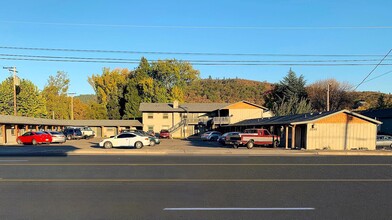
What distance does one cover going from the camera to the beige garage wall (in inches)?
1169

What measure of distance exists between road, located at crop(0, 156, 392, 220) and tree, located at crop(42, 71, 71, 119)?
82190mm

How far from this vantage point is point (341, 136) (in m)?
30.0

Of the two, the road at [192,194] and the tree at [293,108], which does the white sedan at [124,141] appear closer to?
the road at [192,194]

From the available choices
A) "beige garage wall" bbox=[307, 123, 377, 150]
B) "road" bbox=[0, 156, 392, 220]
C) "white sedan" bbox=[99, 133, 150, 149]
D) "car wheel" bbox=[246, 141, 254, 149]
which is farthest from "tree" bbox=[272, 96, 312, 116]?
"road" bbox=[0, 156, 392, 220]

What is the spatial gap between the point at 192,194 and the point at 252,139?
23112 mm

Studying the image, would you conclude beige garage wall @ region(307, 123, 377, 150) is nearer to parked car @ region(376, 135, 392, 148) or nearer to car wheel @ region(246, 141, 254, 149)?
car wheel @ region(246, 141, 254, 149)

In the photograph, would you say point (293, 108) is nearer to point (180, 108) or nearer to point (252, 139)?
point (180, 108)

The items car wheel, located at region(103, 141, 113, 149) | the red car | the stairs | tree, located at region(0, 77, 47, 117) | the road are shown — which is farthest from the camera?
tree, located at region(0, 77, 47, 117)

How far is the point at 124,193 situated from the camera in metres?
8.69

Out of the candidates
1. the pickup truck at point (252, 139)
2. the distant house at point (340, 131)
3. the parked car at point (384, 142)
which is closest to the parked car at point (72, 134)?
the pickup truck at point (252, 139)

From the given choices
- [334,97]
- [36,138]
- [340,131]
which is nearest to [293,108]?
[334,97]

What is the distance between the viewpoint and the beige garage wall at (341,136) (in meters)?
29.7

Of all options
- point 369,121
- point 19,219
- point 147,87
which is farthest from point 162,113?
point 19,219

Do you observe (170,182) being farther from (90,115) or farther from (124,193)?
(90,115)
